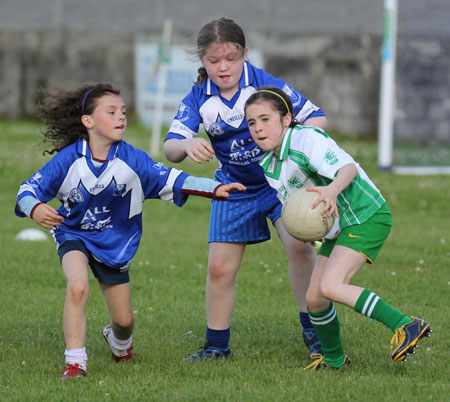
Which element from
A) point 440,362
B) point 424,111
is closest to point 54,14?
point 424,111

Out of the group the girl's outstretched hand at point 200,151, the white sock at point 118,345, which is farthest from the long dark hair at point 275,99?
the white sock at point 118,345

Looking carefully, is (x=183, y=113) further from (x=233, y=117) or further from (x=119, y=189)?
(x=119, y=189)

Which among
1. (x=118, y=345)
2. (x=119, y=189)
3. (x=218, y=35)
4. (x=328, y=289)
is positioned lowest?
(x=118, y=345)

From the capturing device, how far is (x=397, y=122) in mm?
15281

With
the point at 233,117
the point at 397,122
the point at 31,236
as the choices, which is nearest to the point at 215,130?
the point at 233,117

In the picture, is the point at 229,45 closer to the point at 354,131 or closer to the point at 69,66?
the point at 354,131

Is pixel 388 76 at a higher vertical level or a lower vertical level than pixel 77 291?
higher

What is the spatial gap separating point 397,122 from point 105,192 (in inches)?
432

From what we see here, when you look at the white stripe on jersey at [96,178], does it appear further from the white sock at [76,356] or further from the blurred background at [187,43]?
the blurred background at [187,43]

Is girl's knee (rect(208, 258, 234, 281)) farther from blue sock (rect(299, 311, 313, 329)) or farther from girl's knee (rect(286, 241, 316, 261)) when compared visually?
blue sock (rect(299, 311, 313, 329))

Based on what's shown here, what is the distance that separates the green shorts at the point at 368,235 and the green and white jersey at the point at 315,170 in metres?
0.04

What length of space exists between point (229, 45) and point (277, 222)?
1253 mm

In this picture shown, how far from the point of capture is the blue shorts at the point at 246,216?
5.67 metres

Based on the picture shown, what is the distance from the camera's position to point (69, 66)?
2250cm
